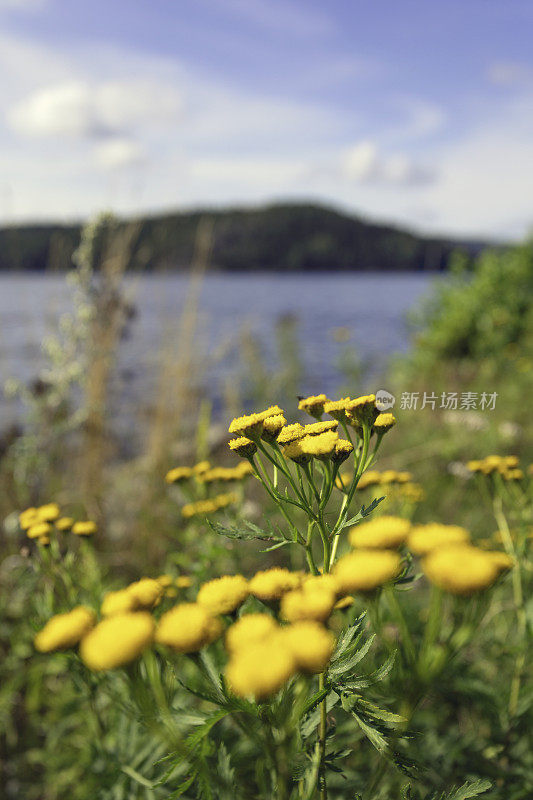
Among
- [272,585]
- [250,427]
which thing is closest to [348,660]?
[272,585]

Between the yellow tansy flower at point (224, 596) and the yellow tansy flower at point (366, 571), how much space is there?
0.18 meters

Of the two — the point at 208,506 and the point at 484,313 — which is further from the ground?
the point at 484,313

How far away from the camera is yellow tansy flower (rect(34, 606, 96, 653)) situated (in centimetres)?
75

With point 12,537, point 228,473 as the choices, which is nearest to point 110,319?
point 12,537

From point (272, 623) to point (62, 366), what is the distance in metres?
2.88

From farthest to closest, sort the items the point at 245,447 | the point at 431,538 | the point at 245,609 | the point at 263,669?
1. the point at 245,609
2. the point at 245,447
3. the point at 431,538
4. the point at 263,669

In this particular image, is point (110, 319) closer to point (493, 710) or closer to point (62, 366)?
point (62, 366)

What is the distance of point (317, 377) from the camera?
974cm

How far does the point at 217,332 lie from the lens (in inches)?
554

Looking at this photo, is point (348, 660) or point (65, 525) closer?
point (348, 660)

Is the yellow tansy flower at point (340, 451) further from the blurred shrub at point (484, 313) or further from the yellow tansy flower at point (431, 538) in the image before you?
the blurred shrub at point (484, 313)

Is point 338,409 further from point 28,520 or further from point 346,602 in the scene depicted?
point 28,520

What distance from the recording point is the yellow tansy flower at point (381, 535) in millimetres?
692

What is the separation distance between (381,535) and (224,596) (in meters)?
0.25
